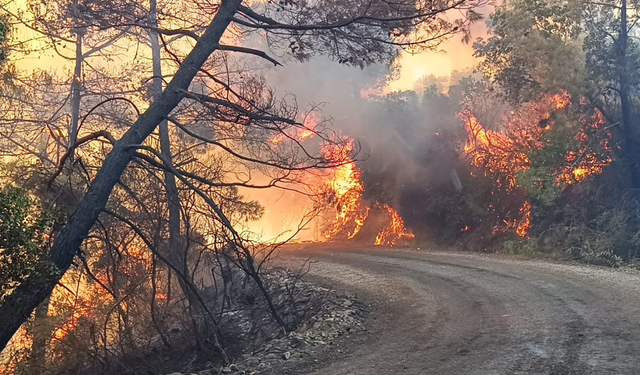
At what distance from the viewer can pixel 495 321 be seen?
8.54 meters

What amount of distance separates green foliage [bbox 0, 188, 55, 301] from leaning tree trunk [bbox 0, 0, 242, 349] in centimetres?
18

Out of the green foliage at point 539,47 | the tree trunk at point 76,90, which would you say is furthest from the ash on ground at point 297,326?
the green foliage at point 539,47

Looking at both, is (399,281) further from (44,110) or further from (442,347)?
(44,110)

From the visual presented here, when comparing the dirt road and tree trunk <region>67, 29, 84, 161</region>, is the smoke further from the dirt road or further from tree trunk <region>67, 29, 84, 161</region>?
the dirt road

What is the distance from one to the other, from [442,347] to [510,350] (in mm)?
942

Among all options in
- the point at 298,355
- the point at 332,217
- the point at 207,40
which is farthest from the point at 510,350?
the point at 332,217

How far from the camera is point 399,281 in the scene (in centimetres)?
1335

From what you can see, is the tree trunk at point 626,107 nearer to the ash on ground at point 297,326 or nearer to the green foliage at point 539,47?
the green foliage at point 539,47

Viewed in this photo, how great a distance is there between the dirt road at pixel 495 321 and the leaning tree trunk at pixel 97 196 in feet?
13.1

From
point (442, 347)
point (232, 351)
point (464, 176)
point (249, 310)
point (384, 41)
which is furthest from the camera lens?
point (464, 176)

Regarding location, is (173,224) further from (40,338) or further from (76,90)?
(76,90)

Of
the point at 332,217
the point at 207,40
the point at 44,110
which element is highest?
the point at 44,110

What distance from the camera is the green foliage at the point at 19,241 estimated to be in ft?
21.9

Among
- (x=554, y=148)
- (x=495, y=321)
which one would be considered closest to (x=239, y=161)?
(x=495, y=321)
